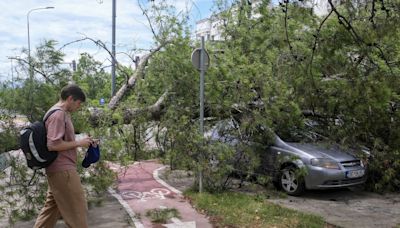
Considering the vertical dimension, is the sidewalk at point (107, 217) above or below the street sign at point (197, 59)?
below

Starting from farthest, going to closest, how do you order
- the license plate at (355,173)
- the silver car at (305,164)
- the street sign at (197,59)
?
the license plate at (355,173), the silver car at (305,164), the street sign at (197,59)

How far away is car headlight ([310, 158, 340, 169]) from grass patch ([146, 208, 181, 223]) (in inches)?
119

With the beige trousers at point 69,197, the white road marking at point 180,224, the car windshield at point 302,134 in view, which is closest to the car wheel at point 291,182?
the car windshield at point 302,134

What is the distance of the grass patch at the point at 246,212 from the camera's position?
6836mm

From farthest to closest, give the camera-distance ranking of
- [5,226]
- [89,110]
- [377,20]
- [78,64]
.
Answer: [78,64], [89,110], [5,226], [377,20]

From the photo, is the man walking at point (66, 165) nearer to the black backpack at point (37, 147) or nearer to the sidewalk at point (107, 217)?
the black backpack at point (37, 147)

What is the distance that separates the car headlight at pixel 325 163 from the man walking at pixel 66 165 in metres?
5.27

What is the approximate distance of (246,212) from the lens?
24.2 feet

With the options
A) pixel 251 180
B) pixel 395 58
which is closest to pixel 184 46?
pixel 251 180

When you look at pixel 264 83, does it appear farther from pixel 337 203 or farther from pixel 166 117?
pixel 337 203

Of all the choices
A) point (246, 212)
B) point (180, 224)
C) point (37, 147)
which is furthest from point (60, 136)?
point (246, 212)

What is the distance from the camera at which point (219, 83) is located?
29.1 ft

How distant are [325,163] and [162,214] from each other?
352cm

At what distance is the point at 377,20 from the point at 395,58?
12.9 feet
